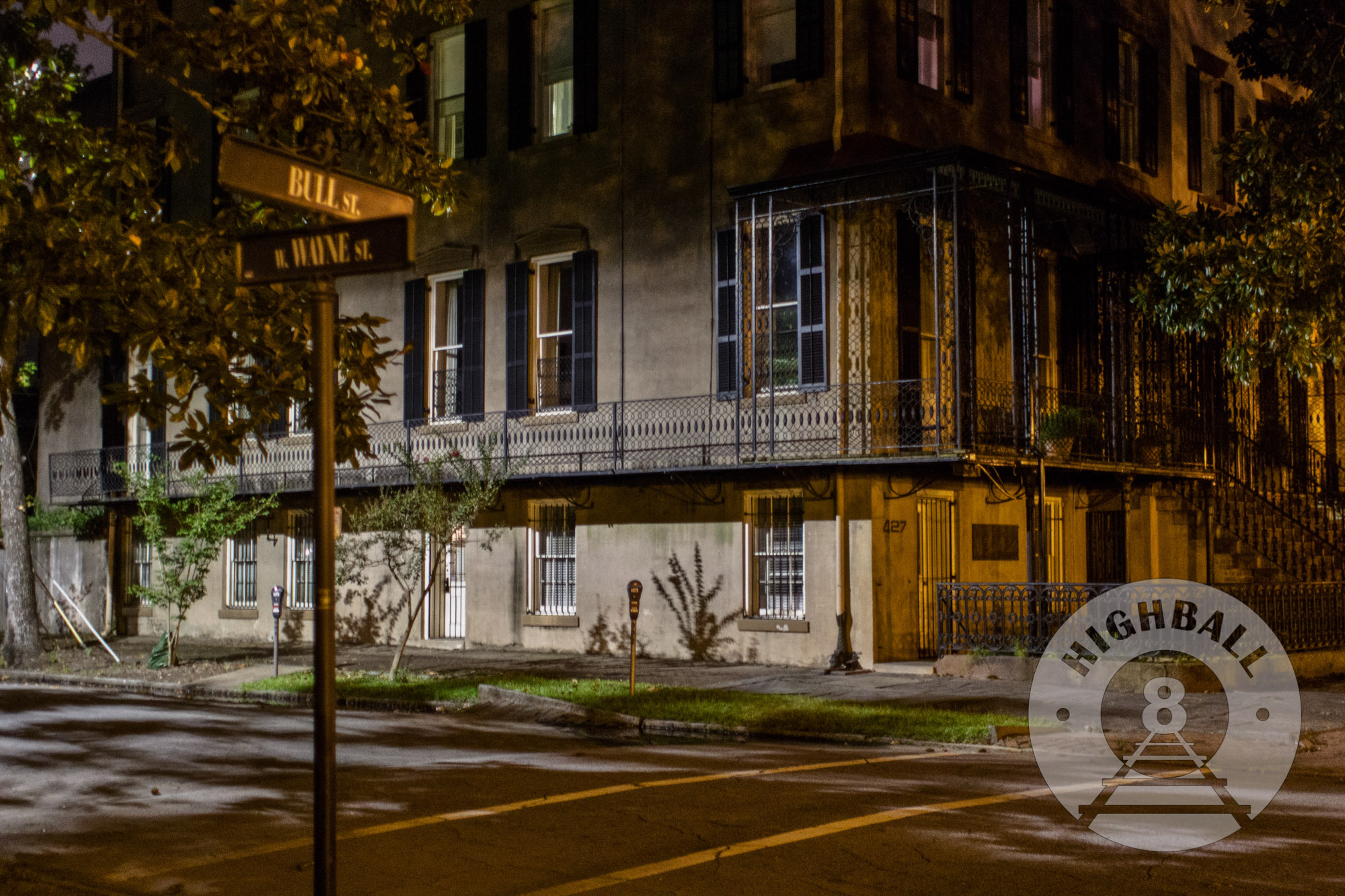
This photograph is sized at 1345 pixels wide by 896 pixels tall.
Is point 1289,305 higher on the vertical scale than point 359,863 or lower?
higher

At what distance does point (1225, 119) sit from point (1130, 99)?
11.4ft

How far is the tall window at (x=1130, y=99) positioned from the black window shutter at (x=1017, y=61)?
3351 millimetres

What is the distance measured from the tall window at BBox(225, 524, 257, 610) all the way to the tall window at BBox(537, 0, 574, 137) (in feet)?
34.0

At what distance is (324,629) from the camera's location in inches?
223

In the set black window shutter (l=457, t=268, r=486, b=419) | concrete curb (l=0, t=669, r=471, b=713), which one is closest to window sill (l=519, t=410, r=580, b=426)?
black window shutter (l=457, t=268, r=486, b=419)

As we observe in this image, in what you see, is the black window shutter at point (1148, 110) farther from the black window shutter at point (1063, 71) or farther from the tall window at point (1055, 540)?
the tall window at point (1055, 540)

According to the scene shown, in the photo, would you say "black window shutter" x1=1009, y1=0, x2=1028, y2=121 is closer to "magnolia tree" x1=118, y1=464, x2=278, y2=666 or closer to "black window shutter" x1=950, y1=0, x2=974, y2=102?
"black window shutter" x1=950, y1=0, x2=974, y2=102

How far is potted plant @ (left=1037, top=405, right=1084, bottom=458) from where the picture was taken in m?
18.9

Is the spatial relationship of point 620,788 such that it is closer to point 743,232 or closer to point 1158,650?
point 1158,650

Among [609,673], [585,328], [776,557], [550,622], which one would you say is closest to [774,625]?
[776,557]

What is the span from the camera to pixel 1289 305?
17.5 m

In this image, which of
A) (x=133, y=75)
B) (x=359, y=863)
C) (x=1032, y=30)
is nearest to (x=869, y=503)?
(x=1032, y=30)

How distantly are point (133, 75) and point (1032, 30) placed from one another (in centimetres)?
1825

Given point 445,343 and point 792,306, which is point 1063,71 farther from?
point 445,343
